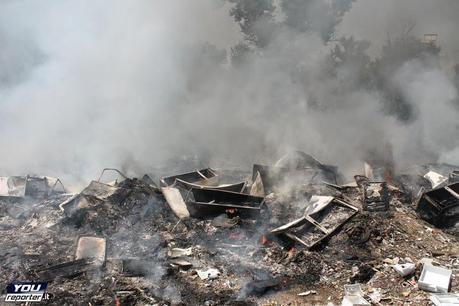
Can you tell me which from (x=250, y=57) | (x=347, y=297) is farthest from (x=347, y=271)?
(x=250, y=57)

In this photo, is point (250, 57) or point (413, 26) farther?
point (413, 26)


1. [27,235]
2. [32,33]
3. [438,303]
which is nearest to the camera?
[438,303]

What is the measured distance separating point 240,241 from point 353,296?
2183 mm

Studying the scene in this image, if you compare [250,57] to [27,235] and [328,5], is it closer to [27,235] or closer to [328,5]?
[328,5]

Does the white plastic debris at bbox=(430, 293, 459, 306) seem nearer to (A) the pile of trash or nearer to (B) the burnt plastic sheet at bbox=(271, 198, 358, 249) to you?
(A) the pile of trash

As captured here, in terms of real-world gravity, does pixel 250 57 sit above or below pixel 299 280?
above

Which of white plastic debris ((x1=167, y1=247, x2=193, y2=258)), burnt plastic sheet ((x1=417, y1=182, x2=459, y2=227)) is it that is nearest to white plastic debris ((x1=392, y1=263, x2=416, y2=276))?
burnt plastic sheet ((x1=417, y1=182, x2=459, y2=227))

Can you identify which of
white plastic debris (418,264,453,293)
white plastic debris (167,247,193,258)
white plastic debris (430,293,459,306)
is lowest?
white plastic debris (167,247,193,258)

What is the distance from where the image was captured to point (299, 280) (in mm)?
6090

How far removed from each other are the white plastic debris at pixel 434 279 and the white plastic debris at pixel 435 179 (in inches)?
128

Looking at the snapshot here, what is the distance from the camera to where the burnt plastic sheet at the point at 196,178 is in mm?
9148

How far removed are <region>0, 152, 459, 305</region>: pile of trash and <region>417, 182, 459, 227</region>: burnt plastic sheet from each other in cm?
2

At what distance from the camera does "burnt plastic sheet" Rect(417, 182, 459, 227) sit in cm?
740

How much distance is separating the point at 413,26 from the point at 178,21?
12110 mm
